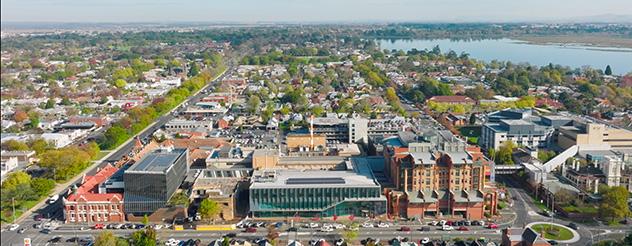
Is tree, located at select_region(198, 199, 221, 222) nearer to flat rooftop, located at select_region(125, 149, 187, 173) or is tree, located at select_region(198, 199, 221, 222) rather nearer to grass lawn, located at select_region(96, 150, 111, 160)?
flat rooftop, located at select_region(125, 149, 187, 173)

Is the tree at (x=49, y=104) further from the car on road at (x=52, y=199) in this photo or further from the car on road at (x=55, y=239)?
the car on road at (x=55, y=239)

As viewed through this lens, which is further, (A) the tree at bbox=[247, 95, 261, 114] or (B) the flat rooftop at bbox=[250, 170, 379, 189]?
(A) the tree at bbox=[247, 95, 261, 114]

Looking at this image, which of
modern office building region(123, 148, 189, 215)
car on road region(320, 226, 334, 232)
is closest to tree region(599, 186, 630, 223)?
car on road region(320, 226, 334, 232)

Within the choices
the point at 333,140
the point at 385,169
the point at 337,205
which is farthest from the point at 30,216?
the point at 333,140

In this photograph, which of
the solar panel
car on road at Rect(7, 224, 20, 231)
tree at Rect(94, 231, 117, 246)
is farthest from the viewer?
the solar panel

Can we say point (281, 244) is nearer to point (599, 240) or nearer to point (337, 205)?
point (337, 205)

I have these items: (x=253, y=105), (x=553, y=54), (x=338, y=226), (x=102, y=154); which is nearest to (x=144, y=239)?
(x=338, y=226)
